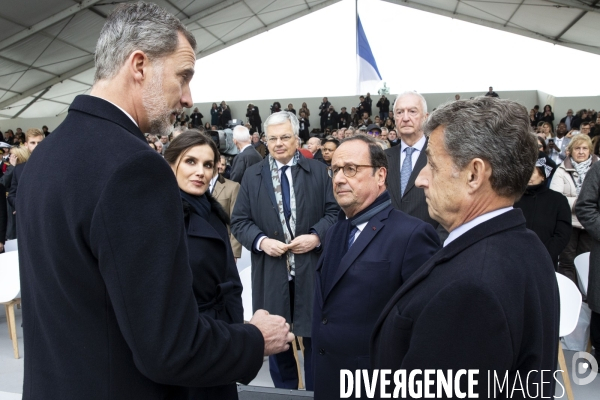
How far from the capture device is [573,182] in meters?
4.20

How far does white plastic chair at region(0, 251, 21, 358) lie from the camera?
370 cm

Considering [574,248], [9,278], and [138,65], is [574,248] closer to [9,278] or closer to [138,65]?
[138,65]

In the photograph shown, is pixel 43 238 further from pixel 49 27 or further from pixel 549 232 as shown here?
pixel 49 27

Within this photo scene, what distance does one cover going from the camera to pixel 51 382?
1009 millimetres

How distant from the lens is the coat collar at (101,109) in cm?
102

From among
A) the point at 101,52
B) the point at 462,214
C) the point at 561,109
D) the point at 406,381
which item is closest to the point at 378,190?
the point at 462,214

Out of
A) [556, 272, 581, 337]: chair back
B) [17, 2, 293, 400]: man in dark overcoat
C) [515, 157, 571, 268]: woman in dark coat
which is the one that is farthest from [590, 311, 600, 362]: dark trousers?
[17, 2, 293, 400]: man in dark overcoat

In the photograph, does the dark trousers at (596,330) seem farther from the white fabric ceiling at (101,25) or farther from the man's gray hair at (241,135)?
the white fabric ceiling at (101,25)

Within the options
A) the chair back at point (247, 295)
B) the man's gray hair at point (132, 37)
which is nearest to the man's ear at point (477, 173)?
the man's gray hair at point (132, 37)

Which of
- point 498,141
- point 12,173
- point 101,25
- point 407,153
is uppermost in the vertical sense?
point 101,25

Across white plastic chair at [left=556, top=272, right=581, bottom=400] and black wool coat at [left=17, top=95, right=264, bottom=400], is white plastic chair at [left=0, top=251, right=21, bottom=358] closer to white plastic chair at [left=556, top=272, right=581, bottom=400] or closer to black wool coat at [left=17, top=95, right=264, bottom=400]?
black wool coat at [left=17, top=95, right=264, bottom=400]

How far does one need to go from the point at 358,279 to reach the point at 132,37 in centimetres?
118

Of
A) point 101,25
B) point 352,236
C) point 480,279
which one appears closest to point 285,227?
point 352,236

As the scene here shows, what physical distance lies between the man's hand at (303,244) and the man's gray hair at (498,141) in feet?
5.80
